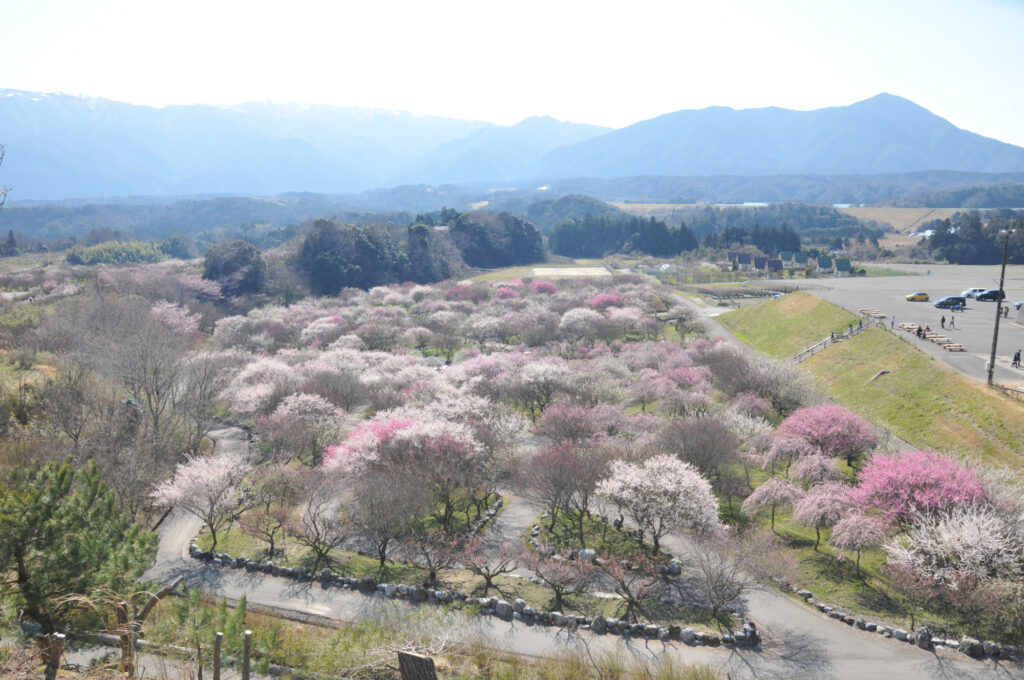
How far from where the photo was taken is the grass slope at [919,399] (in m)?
26.3

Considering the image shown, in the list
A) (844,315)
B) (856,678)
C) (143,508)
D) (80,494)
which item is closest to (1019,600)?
(856,678)

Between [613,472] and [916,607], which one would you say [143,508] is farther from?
[916,607]

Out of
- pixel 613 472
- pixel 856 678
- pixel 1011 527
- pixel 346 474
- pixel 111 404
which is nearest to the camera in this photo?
pixel 856 678

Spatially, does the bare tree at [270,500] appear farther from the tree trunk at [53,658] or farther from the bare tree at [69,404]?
the tree trunk at [53,658]

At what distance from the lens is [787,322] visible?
5419 cm

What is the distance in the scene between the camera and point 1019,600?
1539 cm

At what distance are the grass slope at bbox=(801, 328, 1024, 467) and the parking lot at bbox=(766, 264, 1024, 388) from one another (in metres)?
1.58

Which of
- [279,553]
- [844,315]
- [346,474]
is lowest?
[279,553]

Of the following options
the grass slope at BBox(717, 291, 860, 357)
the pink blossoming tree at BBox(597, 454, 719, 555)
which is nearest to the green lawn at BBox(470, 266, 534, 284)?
the grass slope at BBox(717, 291, 860, 357)

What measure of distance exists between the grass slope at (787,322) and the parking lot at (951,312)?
229cm

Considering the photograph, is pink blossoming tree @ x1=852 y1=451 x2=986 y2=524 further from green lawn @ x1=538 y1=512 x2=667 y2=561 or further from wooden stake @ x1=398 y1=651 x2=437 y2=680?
wooden stake @ x1=398 y1=651 x2=437 y2=680

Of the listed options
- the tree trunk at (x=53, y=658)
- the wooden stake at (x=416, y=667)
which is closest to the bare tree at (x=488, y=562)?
the wooden stake at (x=416, y=667)

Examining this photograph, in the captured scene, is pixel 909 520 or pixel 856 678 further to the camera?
pixel 909 520

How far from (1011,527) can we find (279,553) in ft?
78.6
